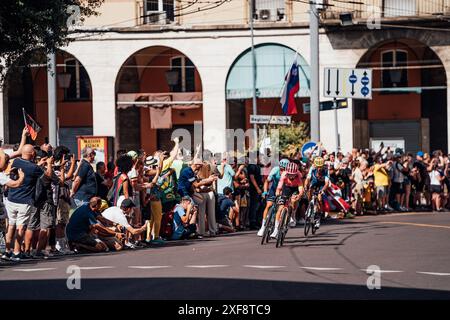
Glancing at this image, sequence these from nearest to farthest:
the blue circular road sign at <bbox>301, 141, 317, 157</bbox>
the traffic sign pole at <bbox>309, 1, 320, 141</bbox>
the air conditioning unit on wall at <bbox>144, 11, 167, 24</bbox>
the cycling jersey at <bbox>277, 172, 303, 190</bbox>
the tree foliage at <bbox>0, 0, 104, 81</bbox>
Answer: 1. the cycling jersey at <bbox>277, 172, 303, 190</bbox>
2. the tree foliage at <bbox>0, 0, 104, 81</bbox>
3. the blue circular road sign at <bbox>301, 141, 317, 157</bbox>
4. the traffic sign pole at <bbox>309, 1, 320, 141</bbox>
5. the air conditioning unit on wall at <bbox>144, 11, 167, 24</bbox>

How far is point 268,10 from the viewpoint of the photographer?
42281 mm

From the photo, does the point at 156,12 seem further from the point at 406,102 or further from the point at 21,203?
the point at 21,203

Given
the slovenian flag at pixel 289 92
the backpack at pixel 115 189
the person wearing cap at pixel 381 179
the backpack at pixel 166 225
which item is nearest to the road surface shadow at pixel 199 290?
the backpack at pixel 115 189

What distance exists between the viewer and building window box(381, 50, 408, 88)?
148ft

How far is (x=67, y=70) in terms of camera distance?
151 ft

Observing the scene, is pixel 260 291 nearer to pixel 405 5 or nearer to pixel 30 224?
pixel 30 224

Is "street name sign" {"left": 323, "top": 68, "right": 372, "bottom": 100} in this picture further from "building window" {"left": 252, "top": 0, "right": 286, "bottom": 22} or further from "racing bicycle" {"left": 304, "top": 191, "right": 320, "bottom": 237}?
"building window" {"left": 252, "top": 0, "right": 286, "bottom": 22}

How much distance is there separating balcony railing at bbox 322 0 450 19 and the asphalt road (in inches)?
778

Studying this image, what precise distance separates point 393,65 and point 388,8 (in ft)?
15.5

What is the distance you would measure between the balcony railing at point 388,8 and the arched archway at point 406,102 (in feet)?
10.6

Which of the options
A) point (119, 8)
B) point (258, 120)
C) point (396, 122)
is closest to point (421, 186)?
point (258, 120)

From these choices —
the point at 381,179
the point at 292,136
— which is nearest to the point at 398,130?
the point at 292,136

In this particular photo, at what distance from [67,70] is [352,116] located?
42.7 ft

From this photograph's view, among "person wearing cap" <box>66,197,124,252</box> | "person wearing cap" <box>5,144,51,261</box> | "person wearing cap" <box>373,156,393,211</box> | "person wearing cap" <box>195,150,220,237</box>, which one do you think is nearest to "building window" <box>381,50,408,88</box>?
"person wearing cap" <box>373,156,393,211</box>
